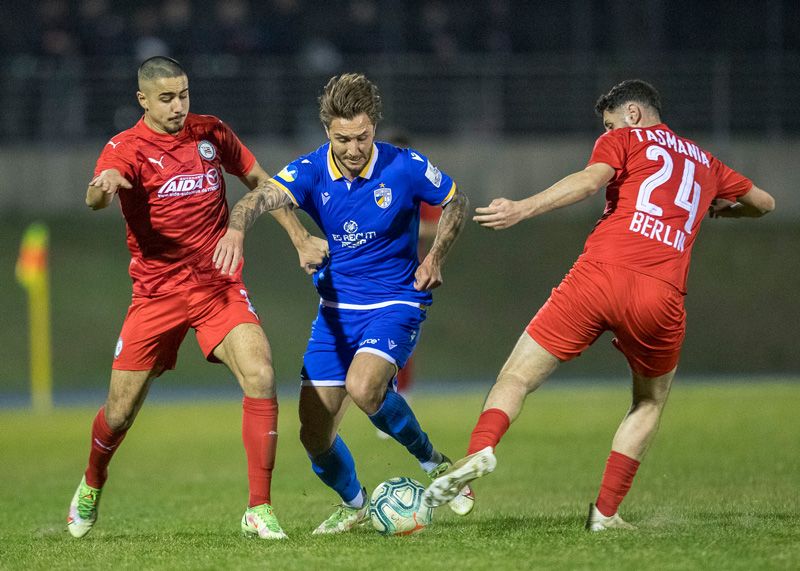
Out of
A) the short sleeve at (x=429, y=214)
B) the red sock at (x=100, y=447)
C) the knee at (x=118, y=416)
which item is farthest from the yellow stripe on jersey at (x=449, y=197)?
the short sleeve at (x=429, y=214)

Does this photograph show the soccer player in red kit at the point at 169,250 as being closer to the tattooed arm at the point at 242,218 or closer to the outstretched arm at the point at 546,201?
the tattooed arm at the point at 242,218

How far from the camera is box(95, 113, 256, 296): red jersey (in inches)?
288

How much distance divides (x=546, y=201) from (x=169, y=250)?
253 cm

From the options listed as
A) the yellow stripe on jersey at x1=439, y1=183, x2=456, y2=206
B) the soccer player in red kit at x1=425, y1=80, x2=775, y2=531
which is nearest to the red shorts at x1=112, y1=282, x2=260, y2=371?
the yellow stripe on jersey at x1=439, y1=183, x2=456, y2=206

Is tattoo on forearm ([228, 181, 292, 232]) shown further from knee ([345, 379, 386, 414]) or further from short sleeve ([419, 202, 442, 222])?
short sleeve ([419, 202, 442, 222])

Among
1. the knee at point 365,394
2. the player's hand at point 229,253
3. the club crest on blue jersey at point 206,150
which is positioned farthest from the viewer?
the club crest on blue jersey at point 206,150

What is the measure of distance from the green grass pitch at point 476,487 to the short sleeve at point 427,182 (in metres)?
2.00

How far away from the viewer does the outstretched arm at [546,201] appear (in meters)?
6.02

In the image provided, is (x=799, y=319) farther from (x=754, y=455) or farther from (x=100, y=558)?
(x=100, y=558)

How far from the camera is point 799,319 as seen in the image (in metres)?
23.4

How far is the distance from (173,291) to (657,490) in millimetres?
4166

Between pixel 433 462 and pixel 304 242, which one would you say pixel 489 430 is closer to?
pixel 433 462

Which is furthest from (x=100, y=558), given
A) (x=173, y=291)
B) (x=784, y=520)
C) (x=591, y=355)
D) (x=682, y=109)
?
(x=682, y=109)

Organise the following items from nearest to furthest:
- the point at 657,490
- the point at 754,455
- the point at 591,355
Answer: the point at 657,490 < the point at 754,455 < the point at 591,355
